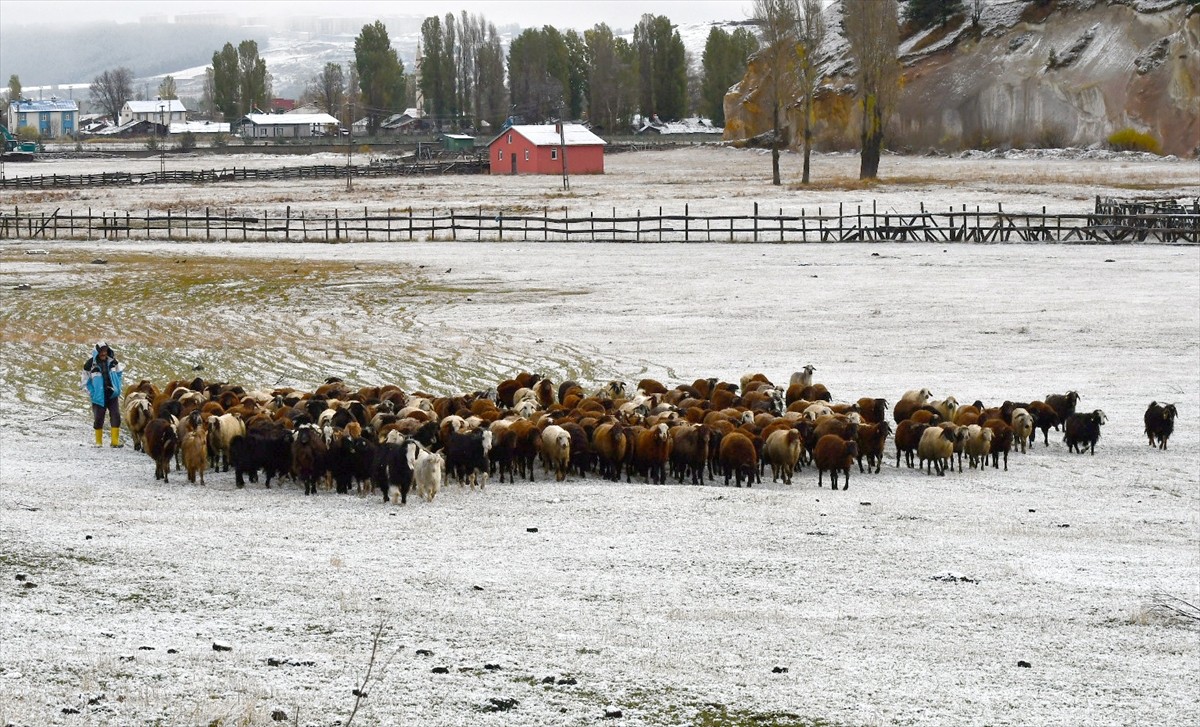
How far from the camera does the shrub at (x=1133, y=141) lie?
92125 millimetres

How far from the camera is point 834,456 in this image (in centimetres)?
1741

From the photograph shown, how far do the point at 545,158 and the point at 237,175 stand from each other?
902 inches

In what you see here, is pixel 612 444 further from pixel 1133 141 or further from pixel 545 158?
pixel 545 158

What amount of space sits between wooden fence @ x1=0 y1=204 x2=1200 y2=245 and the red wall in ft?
125

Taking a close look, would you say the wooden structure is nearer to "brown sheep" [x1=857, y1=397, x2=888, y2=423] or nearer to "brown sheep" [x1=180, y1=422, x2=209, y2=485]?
"brown sheep" [x1=857, y1=397, x2=888, y2=423]

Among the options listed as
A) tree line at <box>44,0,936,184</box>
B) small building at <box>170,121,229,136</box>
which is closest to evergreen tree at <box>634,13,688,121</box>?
tree line at <box>44,0,936,184</box>

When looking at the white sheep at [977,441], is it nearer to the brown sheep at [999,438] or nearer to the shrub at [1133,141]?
the brown sheep at [999,438]

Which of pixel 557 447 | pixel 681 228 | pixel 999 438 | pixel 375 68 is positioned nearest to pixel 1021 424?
pixel 999 438

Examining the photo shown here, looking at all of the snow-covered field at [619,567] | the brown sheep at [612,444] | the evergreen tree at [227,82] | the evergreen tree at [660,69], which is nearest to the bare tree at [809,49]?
the snow-covered field at [619,567]

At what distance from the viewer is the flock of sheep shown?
55.4 feet

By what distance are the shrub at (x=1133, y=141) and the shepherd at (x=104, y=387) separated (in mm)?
85220

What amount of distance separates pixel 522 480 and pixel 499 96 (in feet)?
472

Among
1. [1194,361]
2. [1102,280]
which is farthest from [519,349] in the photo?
[1102,280]

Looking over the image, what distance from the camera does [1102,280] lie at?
3775cm
